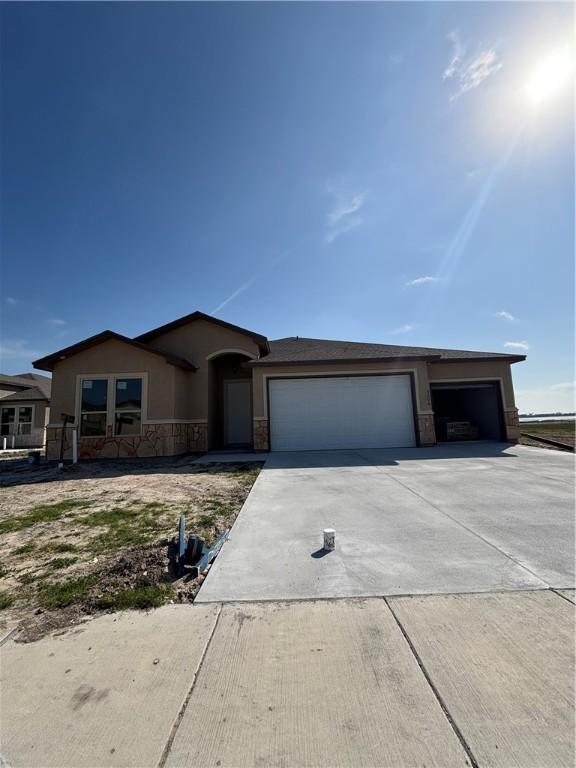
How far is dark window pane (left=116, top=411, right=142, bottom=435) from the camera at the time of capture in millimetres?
12086

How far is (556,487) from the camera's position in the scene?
640cm

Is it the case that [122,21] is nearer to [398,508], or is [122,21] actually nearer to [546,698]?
[398,508]

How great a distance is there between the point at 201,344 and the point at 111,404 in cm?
430

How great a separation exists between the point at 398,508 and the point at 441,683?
3.52 meters

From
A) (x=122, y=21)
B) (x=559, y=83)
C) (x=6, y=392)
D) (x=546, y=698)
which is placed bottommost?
(x=546, y=698)

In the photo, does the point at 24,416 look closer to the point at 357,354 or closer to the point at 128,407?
the point at 128,407

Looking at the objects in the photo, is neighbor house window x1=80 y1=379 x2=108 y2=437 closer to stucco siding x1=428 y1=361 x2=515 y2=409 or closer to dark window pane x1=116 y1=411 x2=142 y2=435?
dark window pane x1=116 y1=411 x2=142 y2=435

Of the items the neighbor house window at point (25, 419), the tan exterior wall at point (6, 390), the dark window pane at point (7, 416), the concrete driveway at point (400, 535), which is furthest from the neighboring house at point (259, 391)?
the tan exterior wall at point (6, 390)

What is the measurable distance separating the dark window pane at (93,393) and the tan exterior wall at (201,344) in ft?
9.95

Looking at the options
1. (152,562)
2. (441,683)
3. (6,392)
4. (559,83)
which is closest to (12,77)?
(152,562)

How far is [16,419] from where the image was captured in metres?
20.0

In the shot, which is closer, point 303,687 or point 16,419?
point 303,687

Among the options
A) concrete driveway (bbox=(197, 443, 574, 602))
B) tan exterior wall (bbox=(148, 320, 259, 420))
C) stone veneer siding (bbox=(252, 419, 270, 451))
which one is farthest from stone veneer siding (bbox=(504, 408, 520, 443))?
tan exterior wall (bbox=(148, 320, 259, 420))

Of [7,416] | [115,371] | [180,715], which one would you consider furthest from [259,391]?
[7,416]
